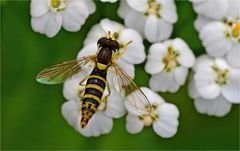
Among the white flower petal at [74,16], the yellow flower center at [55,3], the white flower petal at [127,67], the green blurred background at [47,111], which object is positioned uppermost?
the yellow flower center at [55,3]

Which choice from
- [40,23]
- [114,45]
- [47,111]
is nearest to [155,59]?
[114,45]

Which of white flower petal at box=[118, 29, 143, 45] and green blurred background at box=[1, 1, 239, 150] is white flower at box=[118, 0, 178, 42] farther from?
green blurred background at box=[1, 1, 239, 150]

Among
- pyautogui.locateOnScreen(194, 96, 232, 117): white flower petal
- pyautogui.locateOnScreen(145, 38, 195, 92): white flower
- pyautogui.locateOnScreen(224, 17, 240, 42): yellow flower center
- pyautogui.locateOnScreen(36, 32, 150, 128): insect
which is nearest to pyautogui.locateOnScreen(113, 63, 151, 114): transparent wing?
pyautogui.locateOnScreen(36, 32, 150, 128): insect

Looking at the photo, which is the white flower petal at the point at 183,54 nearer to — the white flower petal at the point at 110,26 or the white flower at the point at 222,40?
the white flower at the point at 222,40

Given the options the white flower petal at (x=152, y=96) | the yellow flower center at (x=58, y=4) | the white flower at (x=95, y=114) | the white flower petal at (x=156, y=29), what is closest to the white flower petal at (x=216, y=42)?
the white flower petal at (x=156, y=29)

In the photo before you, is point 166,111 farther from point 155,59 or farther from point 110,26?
point 110,26
